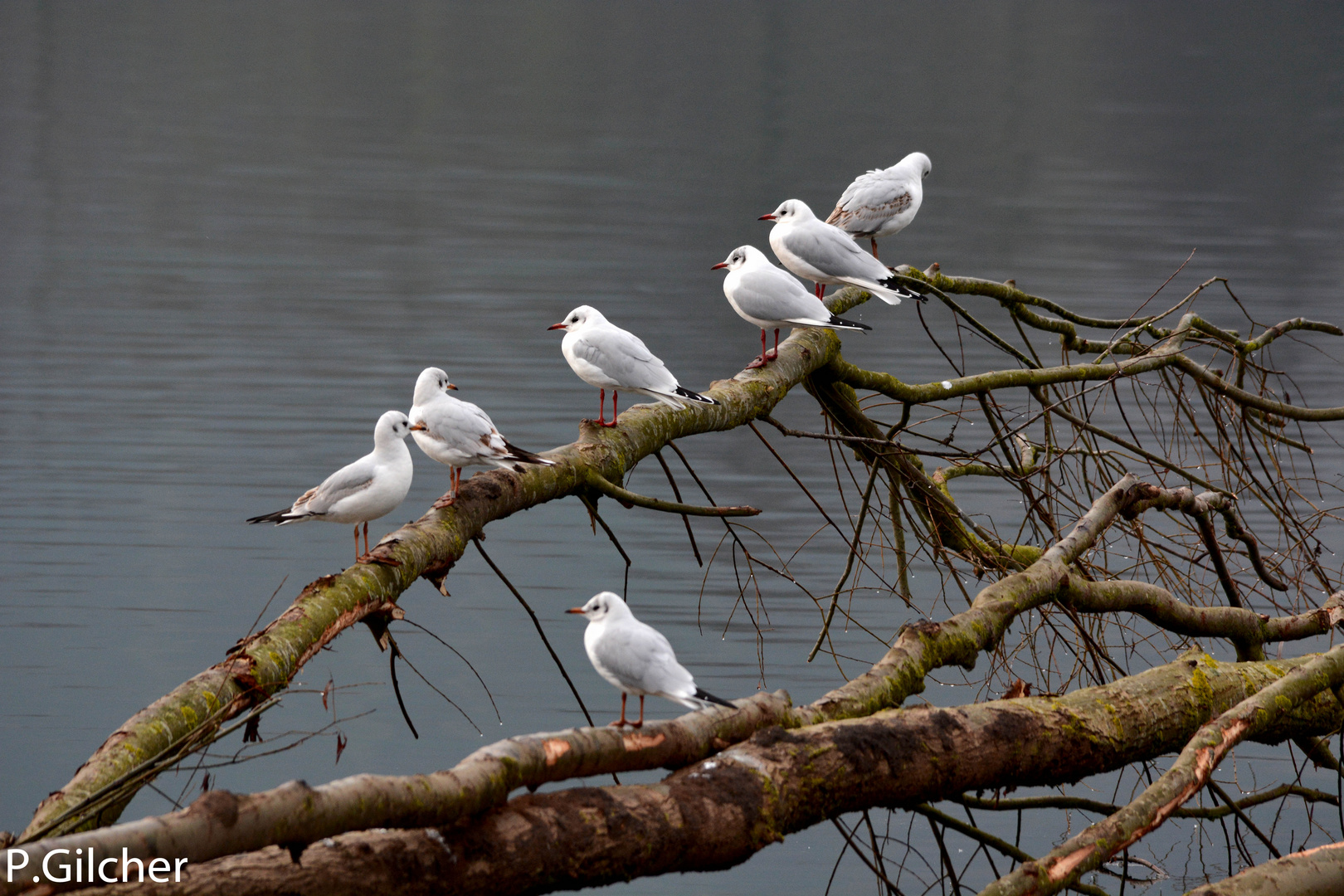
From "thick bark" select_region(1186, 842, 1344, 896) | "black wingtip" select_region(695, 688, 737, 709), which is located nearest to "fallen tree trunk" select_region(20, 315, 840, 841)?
"black wingtip" select_region(695, 688, 737, 709)

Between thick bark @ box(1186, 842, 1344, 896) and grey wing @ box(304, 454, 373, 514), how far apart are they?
8.39 ft

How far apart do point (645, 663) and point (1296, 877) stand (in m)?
1.66

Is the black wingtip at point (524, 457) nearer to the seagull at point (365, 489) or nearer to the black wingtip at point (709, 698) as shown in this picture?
the seagull at point (365, 489)

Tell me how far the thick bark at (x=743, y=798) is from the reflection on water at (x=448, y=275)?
1.58 meters

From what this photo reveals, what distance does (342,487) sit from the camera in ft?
14.1

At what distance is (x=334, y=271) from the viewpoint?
74.7ft

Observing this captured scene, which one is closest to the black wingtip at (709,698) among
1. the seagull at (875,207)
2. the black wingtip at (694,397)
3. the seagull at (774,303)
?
the black wingtip at (694,397)

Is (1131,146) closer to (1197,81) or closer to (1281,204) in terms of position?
(1281,204)

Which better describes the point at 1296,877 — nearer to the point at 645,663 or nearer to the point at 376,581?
the point at 645,663

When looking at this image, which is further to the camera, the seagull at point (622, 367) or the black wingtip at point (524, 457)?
the seagull at point (622, 367)

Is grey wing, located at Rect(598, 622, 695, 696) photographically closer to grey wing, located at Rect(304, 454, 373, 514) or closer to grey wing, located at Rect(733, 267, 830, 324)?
grey wing, located at Rect(304, 454, 373, 514)

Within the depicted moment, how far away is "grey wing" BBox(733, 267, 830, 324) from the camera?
5613 mm

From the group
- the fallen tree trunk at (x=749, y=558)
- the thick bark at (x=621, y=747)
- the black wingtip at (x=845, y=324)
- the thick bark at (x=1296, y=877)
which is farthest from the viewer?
the black wingtip at (x=845, y=324)

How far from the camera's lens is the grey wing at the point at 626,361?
5027mm
